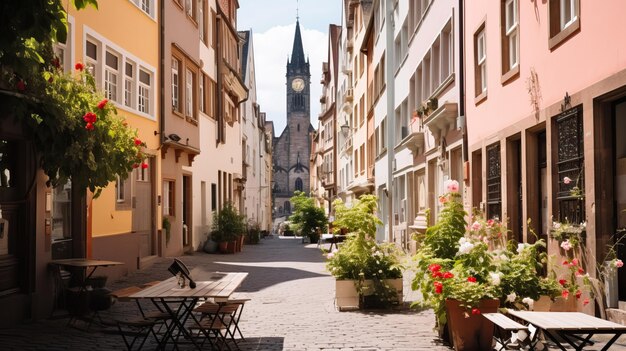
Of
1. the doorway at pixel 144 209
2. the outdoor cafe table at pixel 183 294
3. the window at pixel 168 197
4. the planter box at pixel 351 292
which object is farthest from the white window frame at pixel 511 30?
the window at pixel 168 197

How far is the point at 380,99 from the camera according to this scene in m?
32.9

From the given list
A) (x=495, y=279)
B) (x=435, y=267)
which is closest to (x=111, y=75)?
(x=435, y=267)

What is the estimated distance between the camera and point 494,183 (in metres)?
14.7

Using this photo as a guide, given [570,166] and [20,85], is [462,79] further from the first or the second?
[20,85]

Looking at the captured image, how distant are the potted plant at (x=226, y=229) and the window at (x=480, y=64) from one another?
13.8m

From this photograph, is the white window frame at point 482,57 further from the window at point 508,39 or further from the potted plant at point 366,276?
the potted plant at point 366,276

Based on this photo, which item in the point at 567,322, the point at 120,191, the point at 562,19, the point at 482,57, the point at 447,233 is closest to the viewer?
the point at 567,322

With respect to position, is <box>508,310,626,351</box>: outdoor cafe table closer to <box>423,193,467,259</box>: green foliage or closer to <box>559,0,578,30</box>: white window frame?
<box>423,193,467,259</box>: green foliage

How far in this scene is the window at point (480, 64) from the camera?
1569 centimetres

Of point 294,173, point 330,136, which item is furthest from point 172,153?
point 294,173

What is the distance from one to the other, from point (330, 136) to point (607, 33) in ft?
190

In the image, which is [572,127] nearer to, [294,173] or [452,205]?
[452,205]

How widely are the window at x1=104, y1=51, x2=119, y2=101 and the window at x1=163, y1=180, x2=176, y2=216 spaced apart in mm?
5834

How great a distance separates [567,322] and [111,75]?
42.1 feet
